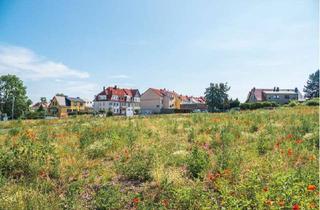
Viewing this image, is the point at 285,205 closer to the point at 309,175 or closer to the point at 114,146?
the point at 309,175

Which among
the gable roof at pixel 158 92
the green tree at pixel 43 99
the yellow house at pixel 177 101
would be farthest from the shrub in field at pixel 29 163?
the green tree at pixel 43 99

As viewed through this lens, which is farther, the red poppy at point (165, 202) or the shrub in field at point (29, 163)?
the shrub in field at point (29, 163)

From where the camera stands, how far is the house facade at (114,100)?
3644 inches

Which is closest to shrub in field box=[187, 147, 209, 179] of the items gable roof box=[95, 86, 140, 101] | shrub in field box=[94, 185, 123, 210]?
shrub in field box=[94, 185, 123, 210]

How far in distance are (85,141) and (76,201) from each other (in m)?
5.07

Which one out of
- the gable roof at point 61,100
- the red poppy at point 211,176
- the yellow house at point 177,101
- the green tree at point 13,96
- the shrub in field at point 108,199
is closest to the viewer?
the shrub in field at point 108,199

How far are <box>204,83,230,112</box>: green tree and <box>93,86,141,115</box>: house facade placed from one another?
27464 mm

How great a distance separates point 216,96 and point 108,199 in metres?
73.2

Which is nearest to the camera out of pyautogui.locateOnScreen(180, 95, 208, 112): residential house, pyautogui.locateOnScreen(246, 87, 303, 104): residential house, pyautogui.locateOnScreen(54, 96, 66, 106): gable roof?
pyautogui.locateOnScreen(180, 95, 208, 112): residential house

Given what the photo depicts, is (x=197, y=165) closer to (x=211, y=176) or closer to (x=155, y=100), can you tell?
(x=211, y=176)

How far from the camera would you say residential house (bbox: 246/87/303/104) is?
86125 mm

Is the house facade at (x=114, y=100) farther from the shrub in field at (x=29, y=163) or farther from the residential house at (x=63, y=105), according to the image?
the shrub in field at (x=29, y=163)

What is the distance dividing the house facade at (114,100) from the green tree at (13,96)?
81.2ft

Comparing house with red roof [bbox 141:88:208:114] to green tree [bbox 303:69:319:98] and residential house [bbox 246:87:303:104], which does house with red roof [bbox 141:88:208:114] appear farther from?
green tree [bbox 303:69:319:98]
